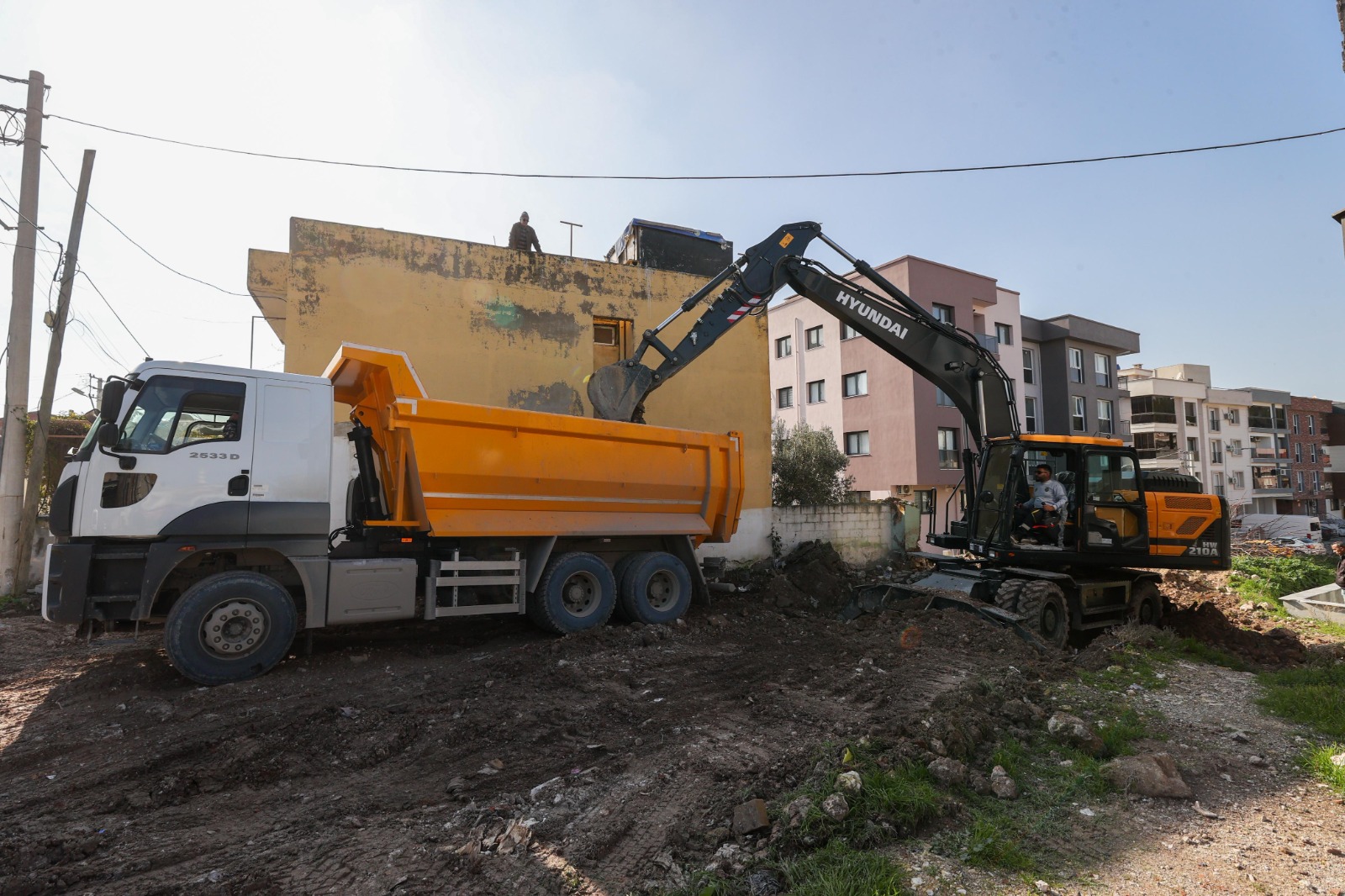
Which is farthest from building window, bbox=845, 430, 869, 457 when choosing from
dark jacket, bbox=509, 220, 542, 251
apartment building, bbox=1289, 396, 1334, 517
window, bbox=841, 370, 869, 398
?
apartment building, bbox=1289, 396, 1334, 517

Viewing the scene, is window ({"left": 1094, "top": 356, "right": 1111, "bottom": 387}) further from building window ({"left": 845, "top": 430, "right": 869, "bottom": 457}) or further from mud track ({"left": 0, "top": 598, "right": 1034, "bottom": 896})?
mud track ({"left": 0, "top": 598, "right": 1034, "bottom": 896})

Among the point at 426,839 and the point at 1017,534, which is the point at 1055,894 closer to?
the point at 426,839

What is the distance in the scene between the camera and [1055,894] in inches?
117

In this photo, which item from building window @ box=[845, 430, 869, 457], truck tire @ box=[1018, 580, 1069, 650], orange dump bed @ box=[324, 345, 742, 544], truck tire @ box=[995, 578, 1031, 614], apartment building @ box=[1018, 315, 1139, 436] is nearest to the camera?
orange dump bed @ box=[324, 345, 742, 544]

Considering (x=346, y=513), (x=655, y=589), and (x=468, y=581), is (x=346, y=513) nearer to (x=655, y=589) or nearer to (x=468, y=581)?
(x=468, y=581)

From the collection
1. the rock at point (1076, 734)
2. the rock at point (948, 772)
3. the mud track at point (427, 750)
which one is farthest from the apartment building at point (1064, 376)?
the rock at point (948, 772)

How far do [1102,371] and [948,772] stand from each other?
39.2m

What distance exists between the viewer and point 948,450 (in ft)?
92.9

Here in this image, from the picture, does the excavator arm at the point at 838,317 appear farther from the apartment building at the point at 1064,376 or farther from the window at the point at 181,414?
the apartment building at the point at 1064,376

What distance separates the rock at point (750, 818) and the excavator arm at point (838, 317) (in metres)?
5.95

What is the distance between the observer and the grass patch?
2.90 meters

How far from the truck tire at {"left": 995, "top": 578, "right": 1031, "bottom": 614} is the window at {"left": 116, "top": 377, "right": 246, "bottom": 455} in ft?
26.5

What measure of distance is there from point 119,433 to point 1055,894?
7311 mm

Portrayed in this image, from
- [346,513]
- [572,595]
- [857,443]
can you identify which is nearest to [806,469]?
[857,443]
